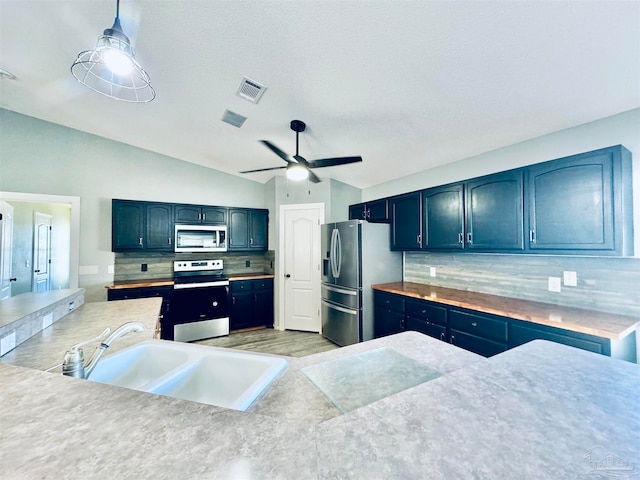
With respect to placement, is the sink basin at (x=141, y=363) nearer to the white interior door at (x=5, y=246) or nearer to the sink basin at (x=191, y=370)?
the sink basin at (x=191, y=370)

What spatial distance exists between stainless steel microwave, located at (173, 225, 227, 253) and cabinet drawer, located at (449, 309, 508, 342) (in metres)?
3.57

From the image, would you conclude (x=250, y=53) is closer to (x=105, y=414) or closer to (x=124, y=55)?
(x=124, y=55)

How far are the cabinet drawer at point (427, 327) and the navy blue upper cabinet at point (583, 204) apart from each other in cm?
110

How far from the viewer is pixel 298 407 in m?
0.80

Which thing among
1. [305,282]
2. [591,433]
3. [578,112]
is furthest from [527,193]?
[305,282]

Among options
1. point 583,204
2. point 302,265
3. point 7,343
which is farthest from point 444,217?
point 7,343

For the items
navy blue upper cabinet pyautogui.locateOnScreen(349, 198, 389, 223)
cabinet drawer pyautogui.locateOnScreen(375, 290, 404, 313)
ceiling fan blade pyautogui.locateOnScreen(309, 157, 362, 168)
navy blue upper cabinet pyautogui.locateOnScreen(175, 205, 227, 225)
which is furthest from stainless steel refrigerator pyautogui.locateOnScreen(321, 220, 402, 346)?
navy blue upper cabinet pyautogui.locateOnScreen(175, 205, 227, 225)

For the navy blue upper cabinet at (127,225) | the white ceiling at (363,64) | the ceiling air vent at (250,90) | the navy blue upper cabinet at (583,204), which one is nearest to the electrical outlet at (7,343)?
the white ceiling at (363,64)

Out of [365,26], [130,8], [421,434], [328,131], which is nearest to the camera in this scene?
[421,434]

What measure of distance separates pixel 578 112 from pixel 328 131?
2.11 m

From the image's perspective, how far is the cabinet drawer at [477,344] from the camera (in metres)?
2.13

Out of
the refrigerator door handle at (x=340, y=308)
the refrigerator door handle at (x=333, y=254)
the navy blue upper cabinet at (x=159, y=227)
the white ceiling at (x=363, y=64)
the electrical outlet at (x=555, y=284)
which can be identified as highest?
the white ceiling at (x=363, y=64)

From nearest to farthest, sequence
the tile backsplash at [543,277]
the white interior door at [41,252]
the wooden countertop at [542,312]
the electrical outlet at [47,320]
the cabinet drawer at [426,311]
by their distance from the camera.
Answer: the electrical outlet at [47,320] < the wooden countertop at [542,312] < the tile backsplash at [543,277] < the cabinet drawer at [426,311] < the white interior door at [41,252]

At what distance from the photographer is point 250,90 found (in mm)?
2354
